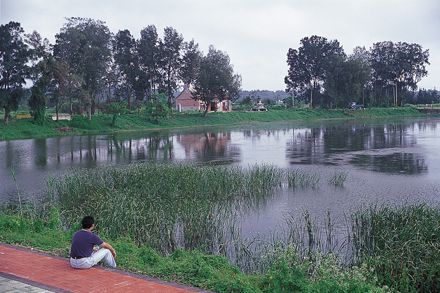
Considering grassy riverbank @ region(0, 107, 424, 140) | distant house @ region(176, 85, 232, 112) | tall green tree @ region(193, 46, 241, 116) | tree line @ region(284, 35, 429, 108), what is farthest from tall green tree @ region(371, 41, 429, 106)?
tall green tree @ region(193, 46, 241, 116)

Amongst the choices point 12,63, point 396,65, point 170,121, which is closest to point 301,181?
point 12,63

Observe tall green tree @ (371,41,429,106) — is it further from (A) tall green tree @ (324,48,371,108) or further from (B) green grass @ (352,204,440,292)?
(B) green grass @ (352,204,440,292)

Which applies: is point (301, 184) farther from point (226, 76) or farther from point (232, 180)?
point (226, 76)

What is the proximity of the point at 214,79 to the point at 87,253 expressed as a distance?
5714 centimetres

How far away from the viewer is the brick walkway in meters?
6.44

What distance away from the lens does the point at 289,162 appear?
1009 inches

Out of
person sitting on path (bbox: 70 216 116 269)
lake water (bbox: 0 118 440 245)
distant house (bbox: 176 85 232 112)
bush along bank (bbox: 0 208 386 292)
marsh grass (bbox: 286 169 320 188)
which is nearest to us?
bush along bank (bbox: 0 208 386 292)

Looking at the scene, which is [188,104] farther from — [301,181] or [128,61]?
[301,181]

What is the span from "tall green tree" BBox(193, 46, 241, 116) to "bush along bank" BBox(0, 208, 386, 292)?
179ft

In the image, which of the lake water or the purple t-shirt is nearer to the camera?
the purple t-shirt

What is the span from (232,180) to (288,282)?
Result: 424 inches

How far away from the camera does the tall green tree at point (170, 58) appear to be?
6831 cm

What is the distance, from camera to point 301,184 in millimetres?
18031

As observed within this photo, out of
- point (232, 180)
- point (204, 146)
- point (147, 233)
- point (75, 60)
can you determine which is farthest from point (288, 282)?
point (75, 60)
